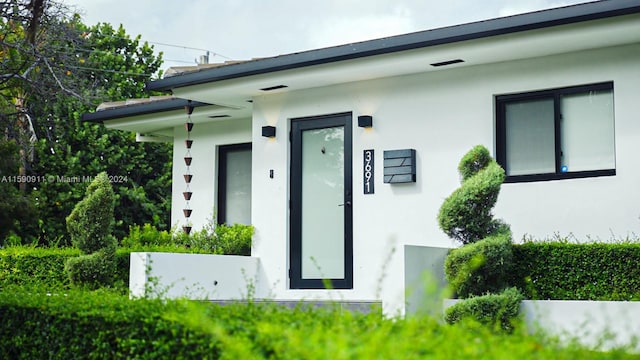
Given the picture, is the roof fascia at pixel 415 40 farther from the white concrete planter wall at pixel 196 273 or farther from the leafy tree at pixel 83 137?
the leafy tree at pixel 83 137

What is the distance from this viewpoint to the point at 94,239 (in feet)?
37.4

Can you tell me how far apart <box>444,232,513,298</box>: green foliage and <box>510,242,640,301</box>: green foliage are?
0.71 feet

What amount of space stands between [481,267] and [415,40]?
2808 millimetres

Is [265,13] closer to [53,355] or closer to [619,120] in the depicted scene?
[619,120]

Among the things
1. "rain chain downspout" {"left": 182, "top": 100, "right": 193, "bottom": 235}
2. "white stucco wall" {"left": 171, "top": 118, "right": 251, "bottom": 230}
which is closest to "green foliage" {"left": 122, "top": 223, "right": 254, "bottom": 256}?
"rain chain downspout" {"left": 182, "top": 100, "right": 193, "bottom": 235}

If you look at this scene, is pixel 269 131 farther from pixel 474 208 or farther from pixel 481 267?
pixel 481 267

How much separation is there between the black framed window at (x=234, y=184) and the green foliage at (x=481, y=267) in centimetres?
598

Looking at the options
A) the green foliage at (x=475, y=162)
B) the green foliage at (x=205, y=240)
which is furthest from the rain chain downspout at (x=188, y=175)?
the green foliage at (x=475, y=162)

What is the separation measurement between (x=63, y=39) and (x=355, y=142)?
677cm

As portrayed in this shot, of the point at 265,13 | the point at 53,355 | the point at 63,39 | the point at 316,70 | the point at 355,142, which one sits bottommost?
the point at 53,355

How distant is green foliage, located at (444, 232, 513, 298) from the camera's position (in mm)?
8828

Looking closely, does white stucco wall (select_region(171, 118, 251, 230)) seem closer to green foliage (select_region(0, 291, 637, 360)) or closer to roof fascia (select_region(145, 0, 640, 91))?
roof fascia (select_region(145, 0, 640, 91))

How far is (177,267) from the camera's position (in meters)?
11.1

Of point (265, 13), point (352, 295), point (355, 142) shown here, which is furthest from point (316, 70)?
point (265, 13)
